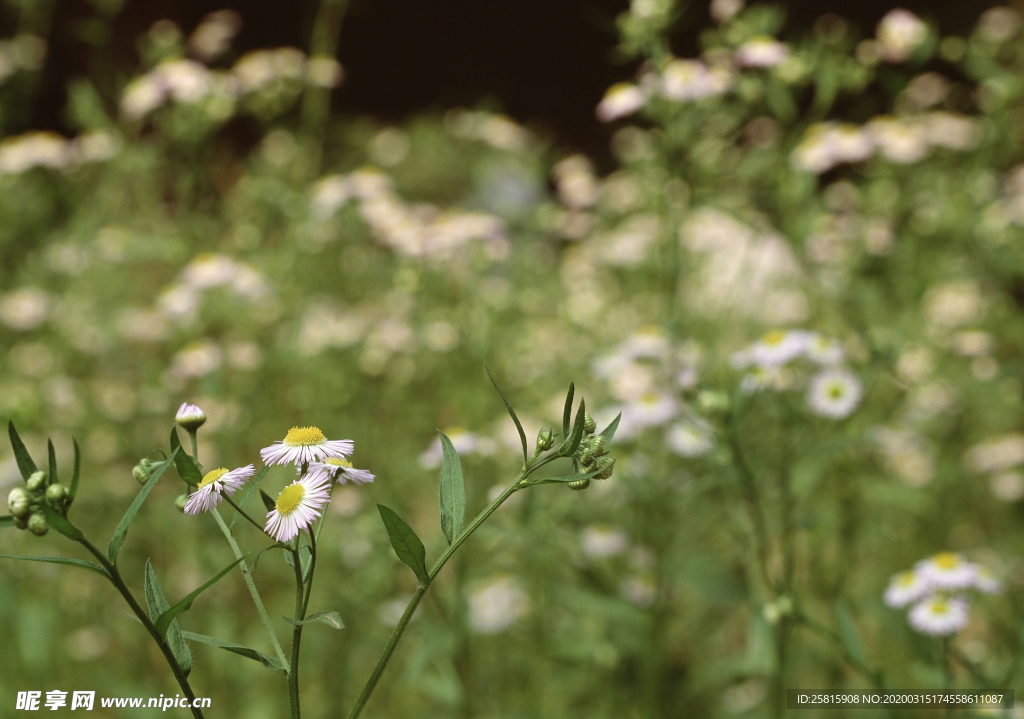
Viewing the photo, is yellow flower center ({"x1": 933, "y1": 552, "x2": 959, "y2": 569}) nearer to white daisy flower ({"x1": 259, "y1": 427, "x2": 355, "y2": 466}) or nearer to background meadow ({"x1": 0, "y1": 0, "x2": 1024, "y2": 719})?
background meadow ({"x1": 0, "y1": 0, "x2": 1024, "y2": 719})

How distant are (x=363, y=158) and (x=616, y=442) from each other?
2382 millimetres

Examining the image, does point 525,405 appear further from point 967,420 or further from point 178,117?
point 967,420

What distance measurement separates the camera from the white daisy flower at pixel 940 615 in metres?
1.00

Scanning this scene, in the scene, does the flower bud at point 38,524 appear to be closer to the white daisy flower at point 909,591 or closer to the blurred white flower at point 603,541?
the white daisy flower at point 909,591

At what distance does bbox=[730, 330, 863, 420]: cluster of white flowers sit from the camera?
46.8 inches

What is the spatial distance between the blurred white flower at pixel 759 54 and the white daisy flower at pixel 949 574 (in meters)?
0.90

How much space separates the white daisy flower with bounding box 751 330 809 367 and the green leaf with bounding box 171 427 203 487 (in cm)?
92

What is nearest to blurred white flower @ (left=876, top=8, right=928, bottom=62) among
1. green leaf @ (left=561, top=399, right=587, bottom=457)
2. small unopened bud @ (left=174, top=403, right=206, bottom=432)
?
green leaf @ (left=561, top=399, right=587, bottom=457)

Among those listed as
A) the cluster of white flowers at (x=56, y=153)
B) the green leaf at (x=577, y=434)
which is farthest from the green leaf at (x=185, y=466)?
the cluster of white flowers at (x=56, y=153)

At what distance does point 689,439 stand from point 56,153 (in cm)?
182

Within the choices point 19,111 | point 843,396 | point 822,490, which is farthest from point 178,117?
point 822,490

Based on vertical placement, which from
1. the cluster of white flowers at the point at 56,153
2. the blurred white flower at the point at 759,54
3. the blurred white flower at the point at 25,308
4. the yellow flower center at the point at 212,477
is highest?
the cluster of white flowers at the point at 56,153

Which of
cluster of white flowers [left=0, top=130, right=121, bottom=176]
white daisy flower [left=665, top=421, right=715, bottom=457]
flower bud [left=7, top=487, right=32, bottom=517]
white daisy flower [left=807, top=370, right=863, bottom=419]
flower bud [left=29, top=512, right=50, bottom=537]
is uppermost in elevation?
cluster of white flowers [left=0, top=130, right=121, bottom=176]

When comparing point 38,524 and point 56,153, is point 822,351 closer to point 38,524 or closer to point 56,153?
point 38,524
